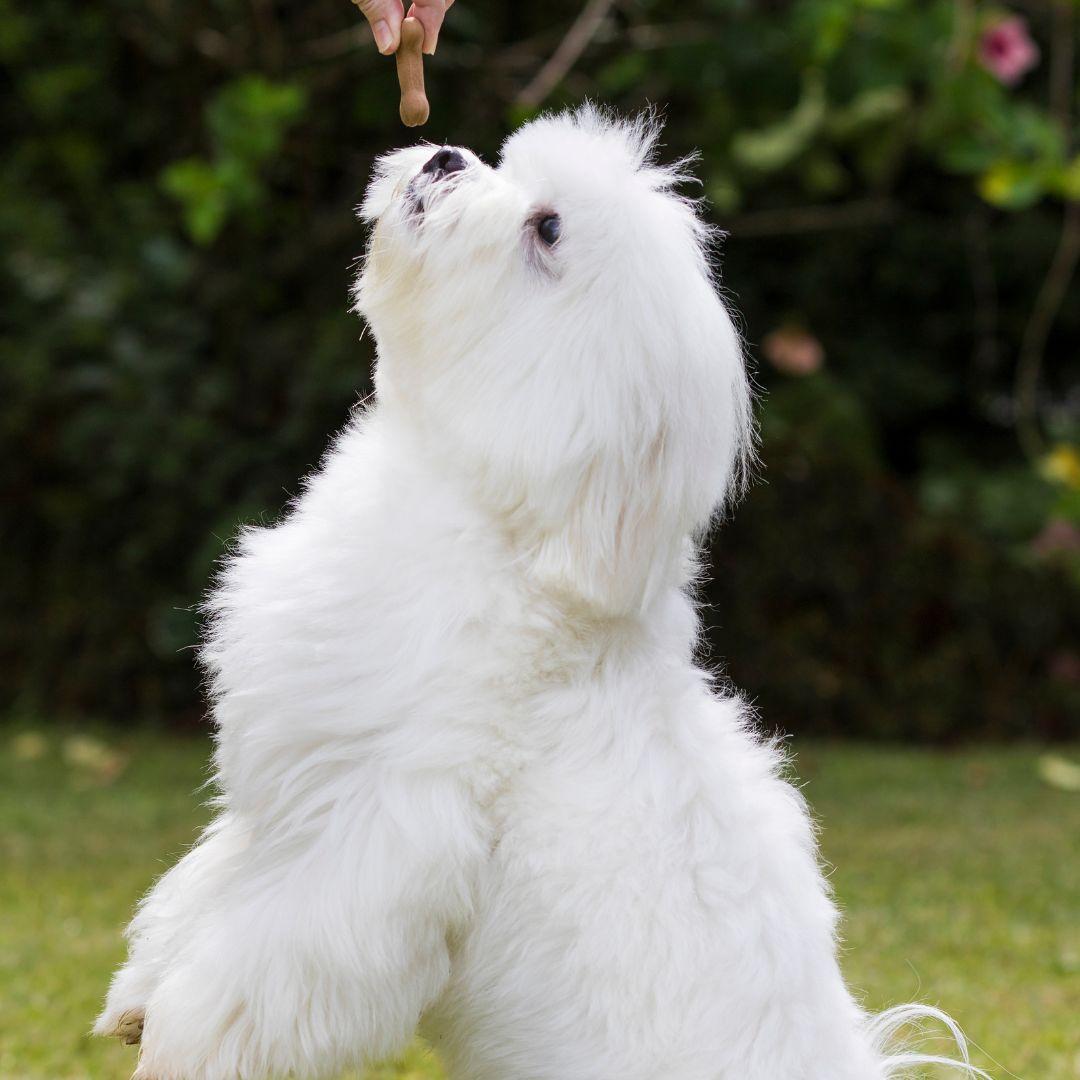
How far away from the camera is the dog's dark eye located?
230 cm

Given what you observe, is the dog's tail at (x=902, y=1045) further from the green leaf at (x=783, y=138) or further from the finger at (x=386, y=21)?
the green leaf at (x=783, y=138)

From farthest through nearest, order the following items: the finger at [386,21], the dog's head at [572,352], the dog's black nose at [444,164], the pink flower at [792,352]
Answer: the pink flower at [792,352] < the finger at [386,21] < the dog's black nose at [444,164] < the dog's head at [572,352]

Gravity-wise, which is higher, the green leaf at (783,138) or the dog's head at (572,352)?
the green leaf at (783,138)

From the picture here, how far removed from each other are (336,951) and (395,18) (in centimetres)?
154

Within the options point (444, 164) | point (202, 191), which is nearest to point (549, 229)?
point (444, 164)

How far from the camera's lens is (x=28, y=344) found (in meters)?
8.70

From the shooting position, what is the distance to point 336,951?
6.86ft

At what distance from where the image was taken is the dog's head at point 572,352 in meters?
2.23

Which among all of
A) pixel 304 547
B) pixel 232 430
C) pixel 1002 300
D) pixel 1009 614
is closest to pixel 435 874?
pixel 304 547

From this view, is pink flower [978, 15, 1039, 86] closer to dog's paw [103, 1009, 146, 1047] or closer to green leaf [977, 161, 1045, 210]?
green leaf [977, 161, 1045, 210]

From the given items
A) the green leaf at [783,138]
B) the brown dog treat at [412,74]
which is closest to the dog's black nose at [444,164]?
the brown dog treat at [412,74]

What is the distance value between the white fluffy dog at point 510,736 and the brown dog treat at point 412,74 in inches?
4.0

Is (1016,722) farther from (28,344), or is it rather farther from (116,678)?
(28,344)

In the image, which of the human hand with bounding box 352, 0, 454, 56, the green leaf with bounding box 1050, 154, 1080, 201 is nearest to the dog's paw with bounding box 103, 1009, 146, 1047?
the human hand with bounding box 352, 0, 454, 56
